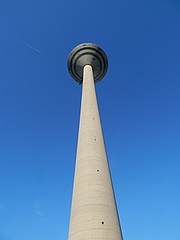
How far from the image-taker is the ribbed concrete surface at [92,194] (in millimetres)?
19672

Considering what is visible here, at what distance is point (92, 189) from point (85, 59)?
33033 mm

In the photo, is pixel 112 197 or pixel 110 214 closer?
pixel 110 214

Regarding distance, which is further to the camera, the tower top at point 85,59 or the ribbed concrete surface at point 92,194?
the tower top at point 85,59

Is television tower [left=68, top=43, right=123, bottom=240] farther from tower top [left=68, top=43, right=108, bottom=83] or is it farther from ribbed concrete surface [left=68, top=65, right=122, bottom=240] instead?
tower top [left=68, top=43, right=108, bottom=83]

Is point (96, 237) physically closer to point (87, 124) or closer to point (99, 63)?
point (87, 124)

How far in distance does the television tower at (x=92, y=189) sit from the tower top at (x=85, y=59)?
14.0 meters

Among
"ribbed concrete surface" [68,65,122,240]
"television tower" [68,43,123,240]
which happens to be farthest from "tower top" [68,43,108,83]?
"ribbed concrete surface" [68,65,122,240]

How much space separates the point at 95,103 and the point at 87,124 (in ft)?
18.2

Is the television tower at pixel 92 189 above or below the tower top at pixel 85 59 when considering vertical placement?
below

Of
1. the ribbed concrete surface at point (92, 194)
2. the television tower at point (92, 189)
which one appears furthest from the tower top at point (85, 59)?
the ribbed concrete surface at point (92, 194)

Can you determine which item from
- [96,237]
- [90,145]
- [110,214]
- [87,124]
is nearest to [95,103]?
[87,124]

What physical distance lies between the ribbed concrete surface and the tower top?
21112 millimetres

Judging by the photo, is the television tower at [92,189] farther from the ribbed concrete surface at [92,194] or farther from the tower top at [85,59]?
the tower top at [85,59]

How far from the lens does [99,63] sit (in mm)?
49906
